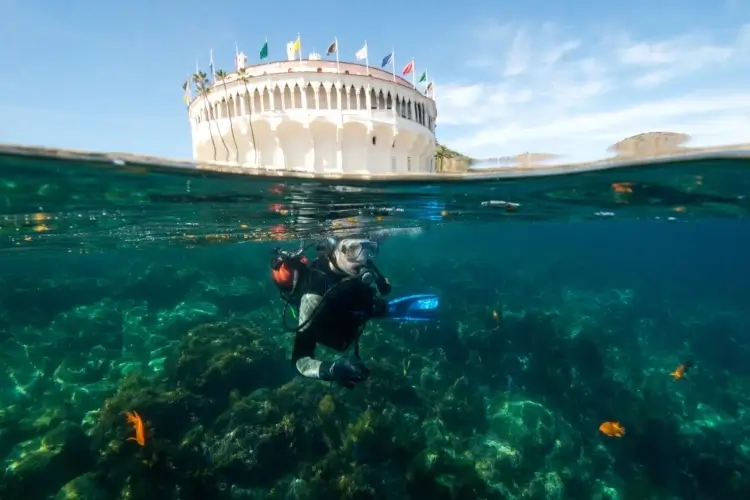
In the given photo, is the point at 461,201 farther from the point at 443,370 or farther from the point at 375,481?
the point at 375,481

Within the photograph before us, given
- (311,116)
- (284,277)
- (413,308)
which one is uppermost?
(311,116)

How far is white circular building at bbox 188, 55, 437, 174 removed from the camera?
30.1 meters

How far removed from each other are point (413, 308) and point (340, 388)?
376 inches

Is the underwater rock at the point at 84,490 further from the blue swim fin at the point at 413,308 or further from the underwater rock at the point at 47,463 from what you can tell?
the blue swim fin at the point at 413,308

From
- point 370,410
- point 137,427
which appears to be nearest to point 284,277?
point 137,427

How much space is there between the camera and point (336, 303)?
5.55m

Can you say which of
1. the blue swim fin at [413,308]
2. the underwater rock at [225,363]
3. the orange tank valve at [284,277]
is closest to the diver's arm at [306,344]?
the orange tank valve at [284,277]

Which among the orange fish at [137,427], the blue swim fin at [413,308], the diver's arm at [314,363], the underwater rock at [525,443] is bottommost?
the underwater rock at [525,443]

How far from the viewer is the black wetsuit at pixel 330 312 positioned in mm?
5449

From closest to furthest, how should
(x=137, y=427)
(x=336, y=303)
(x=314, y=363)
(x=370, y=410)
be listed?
(x=314, y=363) < (x=336, y=303) < (x=137, y=427) < (x=370, y=410)

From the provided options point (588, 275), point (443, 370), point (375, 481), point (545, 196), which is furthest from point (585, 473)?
point (588, 275)

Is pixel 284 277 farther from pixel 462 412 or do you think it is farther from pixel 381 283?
pixel 462 412

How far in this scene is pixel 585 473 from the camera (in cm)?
1319

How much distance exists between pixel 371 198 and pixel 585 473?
10.5 m
